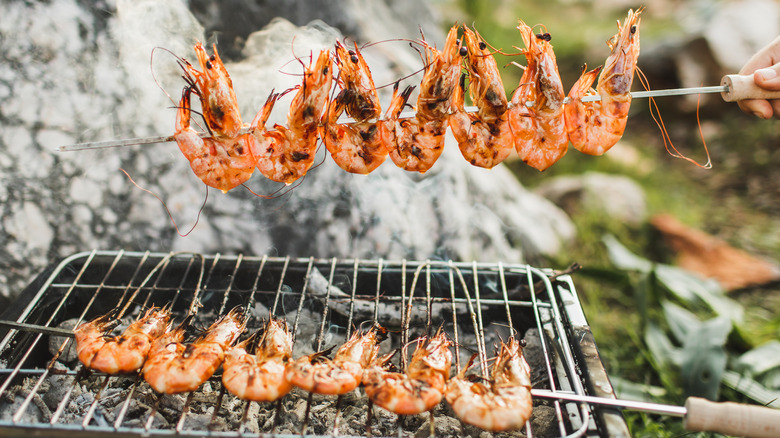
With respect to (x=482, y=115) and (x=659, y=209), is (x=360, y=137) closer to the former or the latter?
(x=482, y=115)

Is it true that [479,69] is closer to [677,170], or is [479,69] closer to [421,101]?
[421,101]

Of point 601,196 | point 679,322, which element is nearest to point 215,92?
point 679,322

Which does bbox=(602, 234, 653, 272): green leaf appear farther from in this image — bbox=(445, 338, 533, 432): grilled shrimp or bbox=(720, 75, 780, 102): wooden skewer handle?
bbox=(445, 338, 533, 432): grilled shrimp

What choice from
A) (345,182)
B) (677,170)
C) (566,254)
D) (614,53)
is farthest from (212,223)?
(677,170)

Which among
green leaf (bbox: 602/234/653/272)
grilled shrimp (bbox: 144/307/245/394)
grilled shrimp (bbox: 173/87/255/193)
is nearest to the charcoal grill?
grilled shrimp (bbox: 144/307/245/394)

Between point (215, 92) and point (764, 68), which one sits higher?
point (764, 68)

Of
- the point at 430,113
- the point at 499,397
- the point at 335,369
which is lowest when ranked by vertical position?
the point at 335,369
